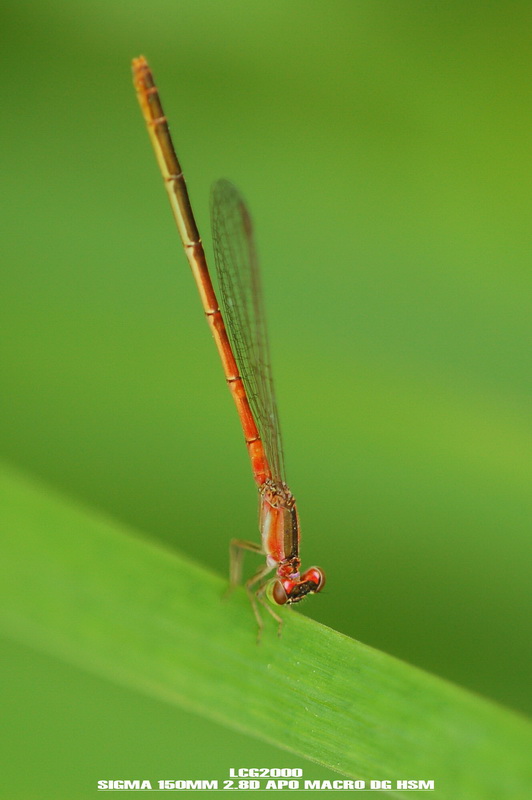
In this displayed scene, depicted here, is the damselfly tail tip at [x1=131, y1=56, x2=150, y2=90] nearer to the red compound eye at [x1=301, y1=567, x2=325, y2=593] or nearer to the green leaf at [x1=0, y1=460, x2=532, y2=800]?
the green leaf at [x1=0, y1=460, x2=532, y2=800]

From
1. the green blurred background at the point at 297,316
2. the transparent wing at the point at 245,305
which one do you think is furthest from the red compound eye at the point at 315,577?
the transparent wing at the point at 245,305

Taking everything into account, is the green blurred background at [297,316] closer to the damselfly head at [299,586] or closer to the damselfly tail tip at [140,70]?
the damselfly head at [299,586]

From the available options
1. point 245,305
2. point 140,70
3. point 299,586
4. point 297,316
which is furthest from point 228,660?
point 140,70

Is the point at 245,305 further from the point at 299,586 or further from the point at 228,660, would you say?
the point at 228,660

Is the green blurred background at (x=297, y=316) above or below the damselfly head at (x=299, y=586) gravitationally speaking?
above

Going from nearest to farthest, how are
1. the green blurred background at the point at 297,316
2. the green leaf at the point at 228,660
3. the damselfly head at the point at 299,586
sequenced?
1. the green leaf at the point at 228,660
2. the damselfly head at the point at 299,586
3. the green blurred background at the point at 297,316

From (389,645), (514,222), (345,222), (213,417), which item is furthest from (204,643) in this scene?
(514,222)

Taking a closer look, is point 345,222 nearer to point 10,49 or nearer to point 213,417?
point 213,417
